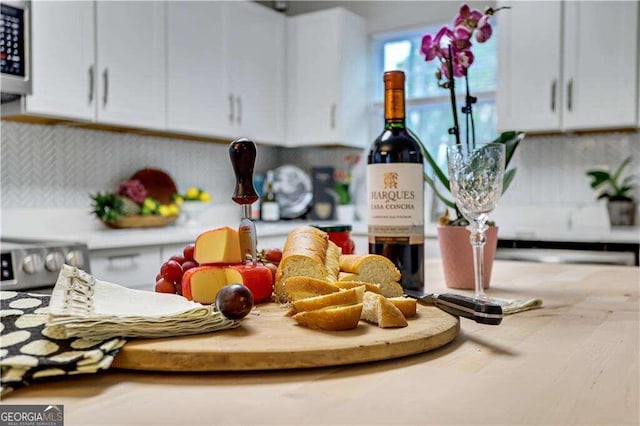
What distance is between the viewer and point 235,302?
77cm

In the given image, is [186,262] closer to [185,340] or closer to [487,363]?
[185,340]

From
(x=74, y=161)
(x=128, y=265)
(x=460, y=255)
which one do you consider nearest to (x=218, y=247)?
(x=460, y=255)

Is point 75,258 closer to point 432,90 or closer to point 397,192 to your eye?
→ point 397,192

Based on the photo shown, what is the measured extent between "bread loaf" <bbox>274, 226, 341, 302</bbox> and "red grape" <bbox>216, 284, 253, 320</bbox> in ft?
0.65

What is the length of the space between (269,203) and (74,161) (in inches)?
55.2

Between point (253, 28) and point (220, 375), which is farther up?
point (253, 28)

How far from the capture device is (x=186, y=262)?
1.04 meters

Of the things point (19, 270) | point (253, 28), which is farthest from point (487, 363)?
point (253, 28)

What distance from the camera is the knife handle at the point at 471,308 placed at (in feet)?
2.71

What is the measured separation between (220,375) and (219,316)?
0.32 ft

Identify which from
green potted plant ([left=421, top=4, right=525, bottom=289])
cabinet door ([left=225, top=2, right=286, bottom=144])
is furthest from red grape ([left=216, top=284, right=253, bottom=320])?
cabinet door ([left=225, top=2, right=286, bottom=144])

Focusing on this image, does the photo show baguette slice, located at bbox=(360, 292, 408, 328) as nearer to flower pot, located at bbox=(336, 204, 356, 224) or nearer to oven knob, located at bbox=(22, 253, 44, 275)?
oven knob, located at bbox=(22, 253, 44, 275)

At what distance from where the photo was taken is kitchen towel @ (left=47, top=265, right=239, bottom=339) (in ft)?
2.26

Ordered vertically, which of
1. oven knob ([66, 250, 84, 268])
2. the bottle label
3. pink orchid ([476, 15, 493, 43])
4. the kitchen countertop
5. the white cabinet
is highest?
pink orchid ([476, 15, 493, 43])
